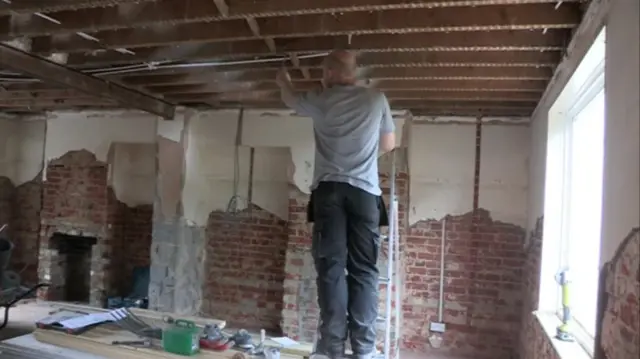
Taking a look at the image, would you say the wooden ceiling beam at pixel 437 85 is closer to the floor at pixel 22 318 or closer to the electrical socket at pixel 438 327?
the electrical socket at pixel 438 327

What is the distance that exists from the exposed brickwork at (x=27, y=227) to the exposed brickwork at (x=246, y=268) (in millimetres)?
2795

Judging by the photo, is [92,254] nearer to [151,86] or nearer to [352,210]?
[151,86]

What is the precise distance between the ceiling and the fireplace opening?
2883mm

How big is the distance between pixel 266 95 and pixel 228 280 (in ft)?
7.85

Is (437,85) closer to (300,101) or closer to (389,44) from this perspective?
(389,44)

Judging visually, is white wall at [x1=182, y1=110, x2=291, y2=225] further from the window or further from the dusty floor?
the window

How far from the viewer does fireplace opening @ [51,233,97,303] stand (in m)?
7.24

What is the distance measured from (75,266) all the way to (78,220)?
3.10 feet

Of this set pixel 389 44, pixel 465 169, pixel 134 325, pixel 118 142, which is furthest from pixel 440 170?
pixel 118 142

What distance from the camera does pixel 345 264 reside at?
2795 mm

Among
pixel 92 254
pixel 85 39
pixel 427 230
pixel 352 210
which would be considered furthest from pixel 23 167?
pixel 352 210

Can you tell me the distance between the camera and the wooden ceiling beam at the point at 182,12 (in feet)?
9.26

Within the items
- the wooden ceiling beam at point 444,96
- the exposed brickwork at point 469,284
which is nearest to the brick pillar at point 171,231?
the wooden ceiling beam at point 444,96

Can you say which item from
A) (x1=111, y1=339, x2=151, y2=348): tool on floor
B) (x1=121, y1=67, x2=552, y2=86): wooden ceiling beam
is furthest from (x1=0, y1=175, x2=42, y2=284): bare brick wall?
(x1=111, y1=339, x2=151, y2=348): tool on floor
